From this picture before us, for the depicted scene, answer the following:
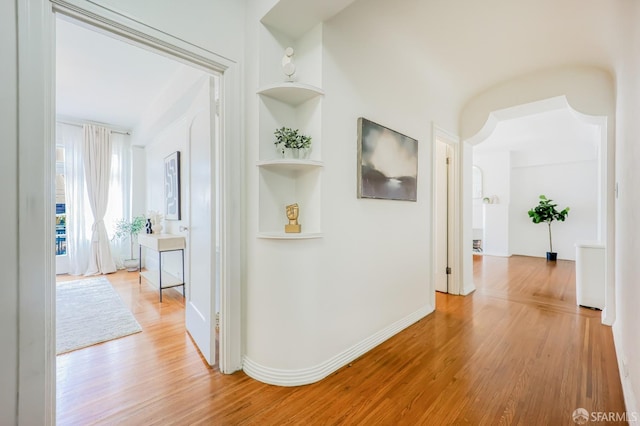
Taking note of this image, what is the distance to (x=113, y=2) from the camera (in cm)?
142

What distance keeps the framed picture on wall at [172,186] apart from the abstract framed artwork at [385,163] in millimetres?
2760

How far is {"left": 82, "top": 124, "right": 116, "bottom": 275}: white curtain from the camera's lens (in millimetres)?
4797

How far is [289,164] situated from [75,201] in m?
5.01

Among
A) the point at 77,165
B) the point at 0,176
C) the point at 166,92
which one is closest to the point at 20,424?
the point at 0,176

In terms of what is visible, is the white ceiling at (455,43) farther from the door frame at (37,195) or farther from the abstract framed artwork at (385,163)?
the door frame at (37,195)

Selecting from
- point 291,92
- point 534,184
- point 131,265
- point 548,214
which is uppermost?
point 291,92

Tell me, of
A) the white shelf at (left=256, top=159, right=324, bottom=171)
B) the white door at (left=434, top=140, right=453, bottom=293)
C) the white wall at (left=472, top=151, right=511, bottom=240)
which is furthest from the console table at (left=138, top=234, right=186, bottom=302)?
the white wall at (left=472, top=151, right=511, bottom=240)

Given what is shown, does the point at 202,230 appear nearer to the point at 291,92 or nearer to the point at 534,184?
the point at 291,92

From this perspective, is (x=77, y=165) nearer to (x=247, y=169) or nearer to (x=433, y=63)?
(x=247, y=169)

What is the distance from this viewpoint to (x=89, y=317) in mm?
2928

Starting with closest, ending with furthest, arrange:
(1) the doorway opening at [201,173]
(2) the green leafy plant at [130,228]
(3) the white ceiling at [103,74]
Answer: (1) the doorway opening at [201,173], (3) the white ceiling at [103,74], (2) the green leafy plant at [130,228]

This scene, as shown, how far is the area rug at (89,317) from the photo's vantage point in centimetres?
246

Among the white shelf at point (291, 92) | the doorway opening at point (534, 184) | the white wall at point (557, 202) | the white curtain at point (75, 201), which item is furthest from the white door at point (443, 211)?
the white curtain at point (75, 201)

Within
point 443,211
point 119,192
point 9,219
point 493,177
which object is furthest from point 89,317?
point 493,177
